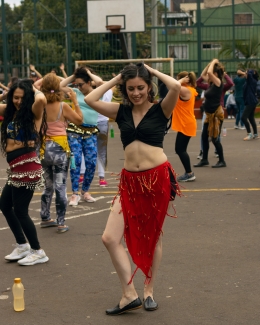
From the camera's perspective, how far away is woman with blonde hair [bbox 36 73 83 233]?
26.1 ft

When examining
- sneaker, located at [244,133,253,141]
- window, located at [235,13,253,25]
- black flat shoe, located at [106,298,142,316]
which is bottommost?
black flat shoe, located at [106,298,142,316]

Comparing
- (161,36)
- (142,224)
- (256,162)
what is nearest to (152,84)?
(142,224)

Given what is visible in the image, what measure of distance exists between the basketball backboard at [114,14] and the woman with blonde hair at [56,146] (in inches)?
755

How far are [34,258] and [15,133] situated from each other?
48.2 inches

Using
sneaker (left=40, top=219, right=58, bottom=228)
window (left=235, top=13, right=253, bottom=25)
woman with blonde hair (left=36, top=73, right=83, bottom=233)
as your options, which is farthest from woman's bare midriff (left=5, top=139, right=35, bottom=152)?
window (left=235, top=13, right=253, bottom=25)

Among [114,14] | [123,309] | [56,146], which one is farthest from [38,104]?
[114,14]

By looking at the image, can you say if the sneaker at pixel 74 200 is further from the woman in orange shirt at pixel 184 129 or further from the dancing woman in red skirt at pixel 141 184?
the dancing woman in red skirt at pixel 141 184

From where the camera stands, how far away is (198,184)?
1139 cm

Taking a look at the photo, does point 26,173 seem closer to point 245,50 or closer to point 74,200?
point 74,200

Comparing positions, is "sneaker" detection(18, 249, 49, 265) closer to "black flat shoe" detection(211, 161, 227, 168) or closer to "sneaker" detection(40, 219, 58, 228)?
"sneaker" detection(40, 219, 58, 228)

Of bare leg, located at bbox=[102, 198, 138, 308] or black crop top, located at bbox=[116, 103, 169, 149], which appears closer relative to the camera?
bare leg, located at bbox=[102, 198, 138, 308]

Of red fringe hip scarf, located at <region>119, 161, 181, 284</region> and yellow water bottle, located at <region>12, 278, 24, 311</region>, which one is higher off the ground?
red fringe hip scarf, located at <region>119, 161, 181, 284</region>

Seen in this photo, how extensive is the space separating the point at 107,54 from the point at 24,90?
23.2 meters

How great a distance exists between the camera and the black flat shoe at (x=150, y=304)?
534 cm
